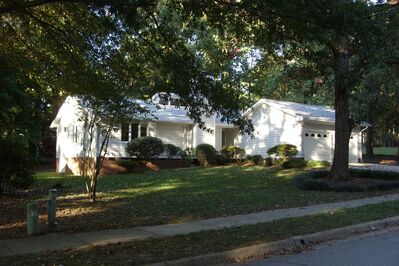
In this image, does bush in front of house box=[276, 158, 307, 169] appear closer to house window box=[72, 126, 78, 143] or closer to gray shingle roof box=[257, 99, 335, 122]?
gray shingle roof box=[257, 99, 335, 122]

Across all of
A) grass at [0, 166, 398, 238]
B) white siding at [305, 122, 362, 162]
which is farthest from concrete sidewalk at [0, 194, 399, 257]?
white siding at [305, 122, 362, 162]

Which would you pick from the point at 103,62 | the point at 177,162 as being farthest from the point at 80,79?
the point at 177,162

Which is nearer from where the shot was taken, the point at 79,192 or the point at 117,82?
the point at 117,82

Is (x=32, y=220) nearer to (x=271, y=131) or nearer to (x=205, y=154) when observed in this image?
(x=205, y=154)

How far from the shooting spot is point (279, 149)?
1185 inches

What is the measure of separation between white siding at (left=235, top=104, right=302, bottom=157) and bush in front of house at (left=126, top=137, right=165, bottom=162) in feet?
21.0

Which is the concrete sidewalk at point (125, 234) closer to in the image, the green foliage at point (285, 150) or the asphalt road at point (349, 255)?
the asphalt road at point (349, 255)

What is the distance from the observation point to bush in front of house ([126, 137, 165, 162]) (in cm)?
2902

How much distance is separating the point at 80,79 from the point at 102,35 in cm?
144

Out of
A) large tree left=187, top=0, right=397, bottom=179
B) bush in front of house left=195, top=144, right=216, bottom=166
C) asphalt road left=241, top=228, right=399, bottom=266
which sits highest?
large tree left=187, top=0, right=397, bottom=179

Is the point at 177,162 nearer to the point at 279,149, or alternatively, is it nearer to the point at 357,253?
the point at 279,149

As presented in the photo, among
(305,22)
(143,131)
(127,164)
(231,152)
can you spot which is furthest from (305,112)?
(305,22)

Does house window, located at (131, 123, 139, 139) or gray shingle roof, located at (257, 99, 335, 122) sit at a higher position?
gray shingle roof, located at (257, 99, 335, 122)

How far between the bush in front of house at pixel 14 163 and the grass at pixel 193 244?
29.9 feet
